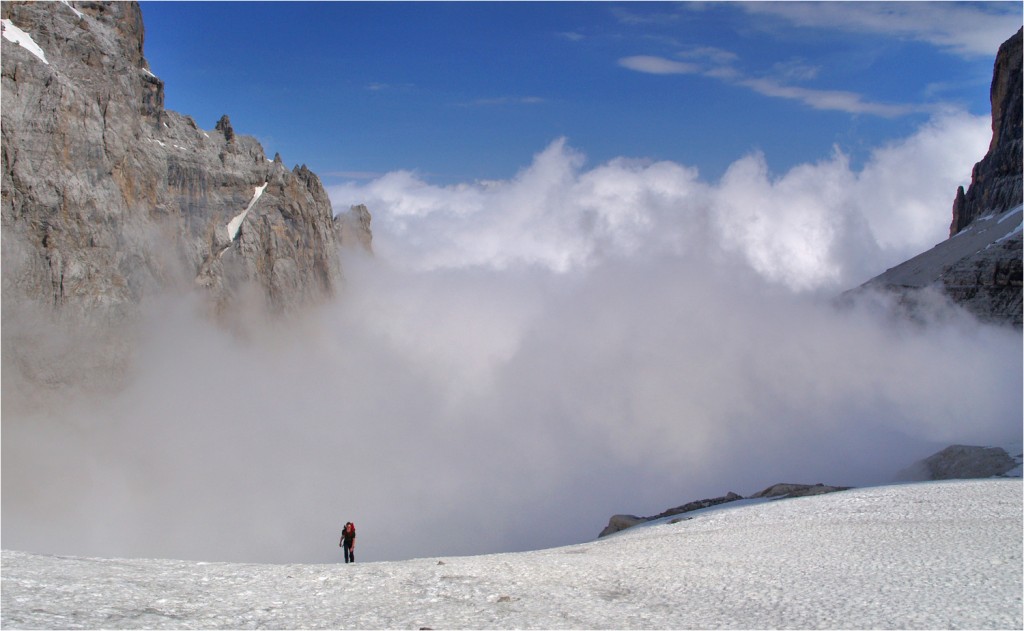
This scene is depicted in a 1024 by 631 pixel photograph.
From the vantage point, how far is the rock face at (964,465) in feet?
105

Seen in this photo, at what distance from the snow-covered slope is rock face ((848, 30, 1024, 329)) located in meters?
80.9

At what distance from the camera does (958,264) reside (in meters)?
95.8

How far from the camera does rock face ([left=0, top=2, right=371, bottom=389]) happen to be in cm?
6850

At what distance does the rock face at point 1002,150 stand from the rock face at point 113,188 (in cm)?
9319

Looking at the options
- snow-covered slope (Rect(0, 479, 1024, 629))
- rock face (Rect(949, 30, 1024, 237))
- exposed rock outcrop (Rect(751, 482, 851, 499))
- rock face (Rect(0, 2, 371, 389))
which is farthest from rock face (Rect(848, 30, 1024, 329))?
rock face (Rect(0, 2, 371, 389))

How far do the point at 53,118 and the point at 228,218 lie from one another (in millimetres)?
30584

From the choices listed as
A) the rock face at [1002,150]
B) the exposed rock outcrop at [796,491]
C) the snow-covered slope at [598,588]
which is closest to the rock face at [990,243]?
the rock face at [1002,150]

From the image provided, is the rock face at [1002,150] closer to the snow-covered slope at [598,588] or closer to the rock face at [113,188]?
the rock face at [113,188]

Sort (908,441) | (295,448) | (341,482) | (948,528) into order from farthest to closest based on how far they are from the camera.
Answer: (295,448)
(341,482)
(908,441)
(948,528)

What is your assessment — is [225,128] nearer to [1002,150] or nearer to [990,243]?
[990,243]

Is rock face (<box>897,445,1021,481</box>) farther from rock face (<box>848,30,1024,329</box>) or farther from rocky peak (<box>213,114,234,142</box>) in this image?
rocky peak (<box>213,114,234,142</box>)

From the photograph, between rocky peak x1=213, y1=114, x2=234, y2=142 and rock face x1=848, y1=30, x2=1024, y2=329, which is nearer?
rock face x1=848, y1=30, x2=1024, y2=329

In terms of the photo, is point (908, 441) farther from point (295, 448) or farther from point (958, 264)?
point (295, 448)

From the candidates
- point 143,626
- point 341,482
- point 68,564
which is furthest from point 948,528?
point 341,482
